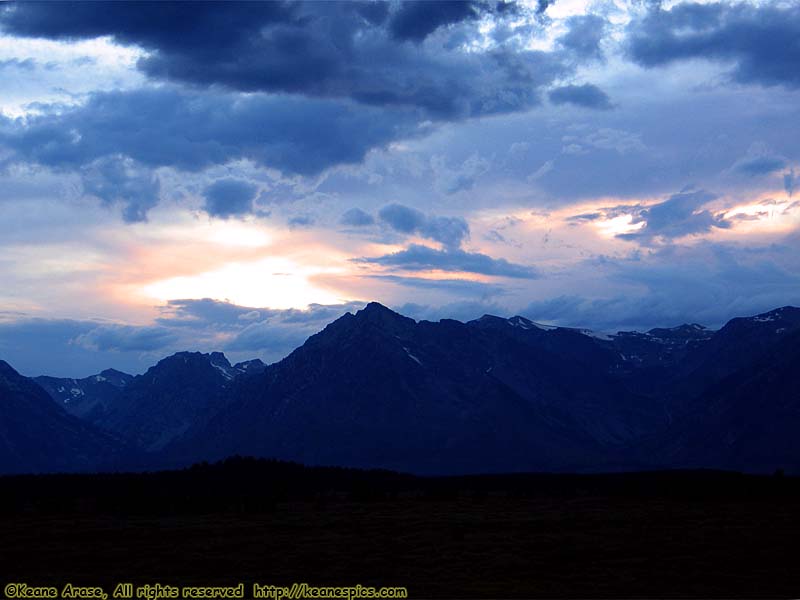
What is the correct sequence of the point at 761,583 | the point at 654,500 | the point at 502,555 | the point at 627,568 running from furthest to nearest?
the point at 654,500 → the point at 502,555 → the point at 627,568 → the point at 761,583

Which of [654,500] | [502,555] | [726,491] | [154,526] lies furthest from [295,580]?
[726,491]

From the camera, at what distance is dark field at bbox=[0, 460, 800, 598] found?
8406 centimetres

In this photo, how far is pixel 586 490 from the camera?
612ft

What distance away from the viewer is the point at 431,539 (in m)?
109

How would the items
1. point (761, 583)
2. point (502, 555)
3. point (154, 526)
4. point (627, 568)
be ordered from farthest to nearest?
point (154, 526) → point (502, 555) → point (627, 568) → point (761, 583)

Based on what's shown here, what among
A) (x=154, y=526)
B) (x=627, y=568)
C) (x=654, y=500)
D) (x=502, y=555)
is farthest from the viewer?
(x=654, y=500)

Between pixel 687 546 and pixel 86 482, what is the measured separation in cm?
13007

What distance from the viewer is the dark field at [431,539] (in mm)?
84062

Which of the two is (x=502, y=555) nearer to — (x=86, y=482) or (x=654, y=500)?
(x=654, y=500)

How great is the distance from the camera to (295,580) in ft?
278

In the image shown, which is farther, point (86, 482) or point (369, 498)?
point (86, 482)

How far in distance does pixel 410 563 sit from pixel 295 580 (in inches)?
513

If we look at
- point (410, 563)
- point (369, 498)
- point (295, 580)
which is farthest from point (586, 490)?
point (295, 580)

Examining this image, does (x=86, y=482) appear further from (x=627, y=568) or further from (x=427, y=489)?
(x=627, y=568)
